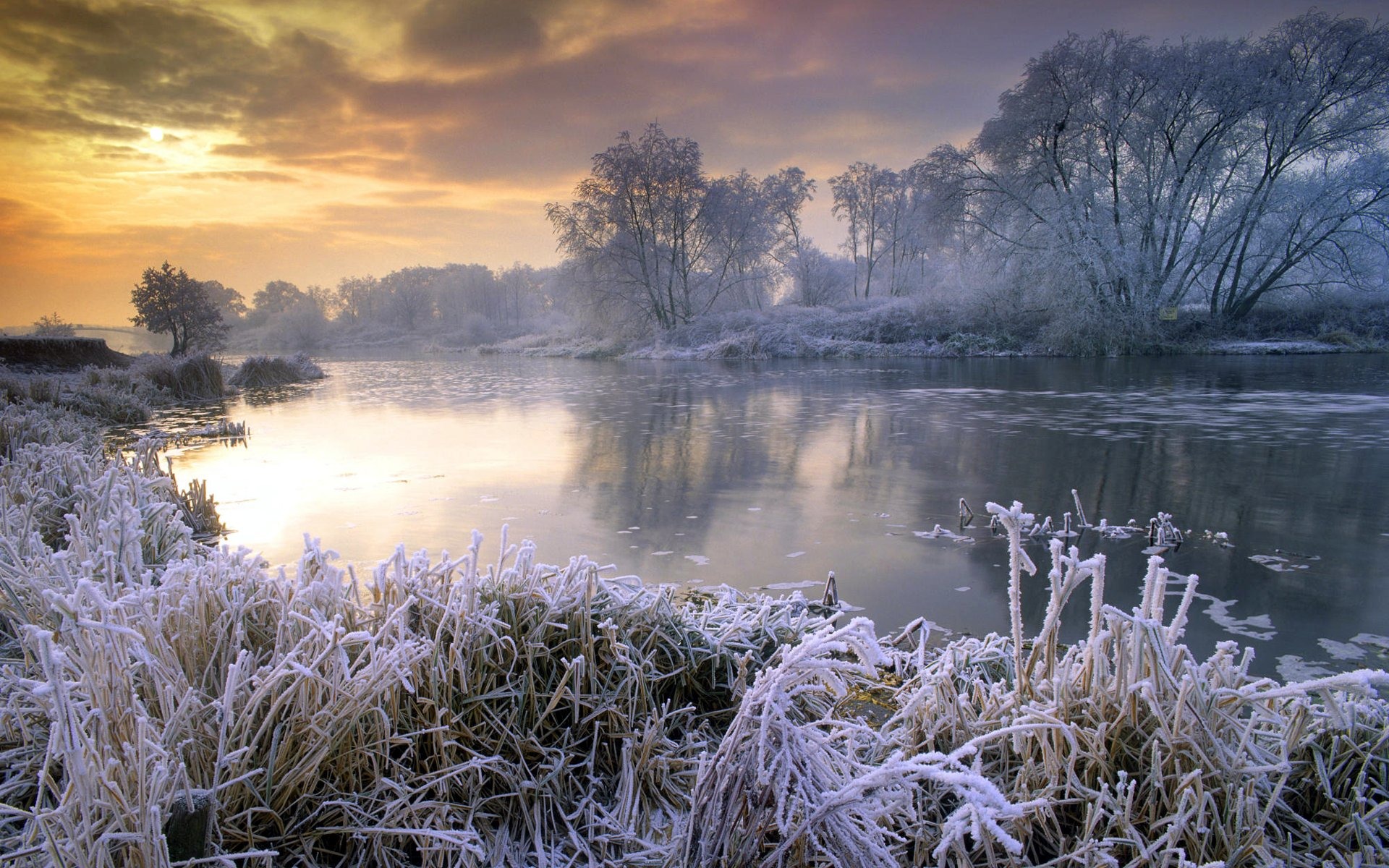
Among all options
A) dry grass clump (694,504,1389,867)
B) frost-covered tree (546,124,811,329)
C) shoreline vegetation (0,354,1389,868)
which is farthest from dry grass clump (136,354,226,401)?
frost-covered tree (546,124,811,329)

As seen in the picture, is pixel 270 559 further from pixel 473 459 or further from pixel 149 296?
pixel 149 296

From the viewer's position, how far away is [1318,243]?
71.7ft

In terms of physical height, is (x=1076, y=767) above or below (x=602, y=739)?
above

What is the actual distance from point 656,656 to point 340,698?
2.96 feet

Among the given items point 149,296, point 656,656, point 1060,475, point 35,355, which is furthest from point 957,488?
point 149,296

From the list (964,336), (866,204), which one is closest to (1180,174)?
(964,336)

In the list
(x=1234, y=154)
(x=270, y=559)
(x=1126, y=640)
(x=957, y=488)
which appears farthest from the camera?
(x=1234, y=154)

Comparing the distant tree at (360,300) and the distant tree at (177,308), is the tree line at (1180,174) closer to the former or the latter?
the distant tree at (177,308)

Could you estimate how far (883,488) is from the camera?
6.16m

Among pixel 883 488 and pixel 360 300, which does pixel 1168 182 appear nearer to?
pixel 883 488

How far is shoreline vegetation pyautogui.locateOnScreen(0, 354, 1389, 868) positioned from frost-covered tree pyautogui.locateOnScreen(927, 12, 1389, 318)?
79.6 feet

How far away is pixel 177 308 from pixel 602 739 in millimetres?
29103

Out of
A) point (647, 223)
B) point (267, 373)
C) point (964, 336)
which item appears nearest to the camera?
point (267, 373)

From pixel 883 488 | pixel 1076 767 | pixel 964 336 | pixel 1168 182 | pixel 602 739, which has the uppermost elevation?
pixel 1168 182
